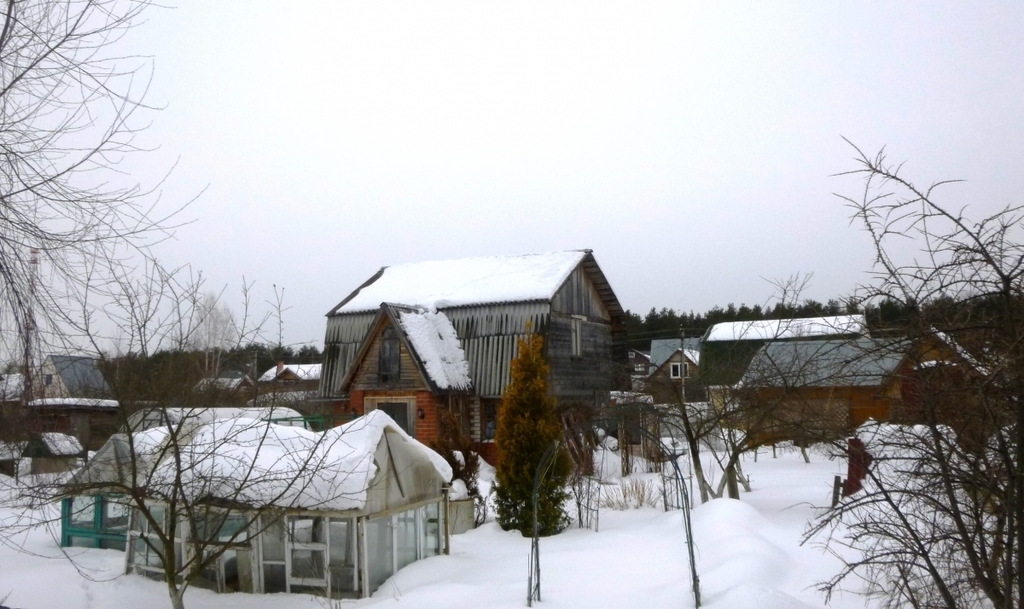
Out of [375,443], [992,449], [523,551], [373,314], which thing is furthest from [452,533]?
[992,449]

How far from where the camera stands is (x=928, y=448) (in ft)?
14.4

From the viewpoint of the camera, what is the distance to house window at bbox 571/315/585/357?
27.0m

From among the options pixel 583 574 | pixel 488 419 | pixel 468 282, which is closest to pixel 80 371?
pixel 583 574

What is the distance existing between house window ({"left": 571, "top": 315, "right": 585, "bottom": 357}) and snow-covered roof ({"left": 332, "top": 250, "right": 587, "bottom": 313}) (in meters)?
1.79

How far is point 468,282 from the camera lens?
28.6 m

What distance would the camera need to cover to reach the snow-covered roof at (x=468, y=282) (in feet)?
86.4

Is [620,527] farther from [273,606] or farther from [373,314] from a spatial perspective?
[373,314]

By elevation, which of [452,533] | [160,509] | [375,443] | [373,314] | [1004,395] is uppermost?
[373,314]

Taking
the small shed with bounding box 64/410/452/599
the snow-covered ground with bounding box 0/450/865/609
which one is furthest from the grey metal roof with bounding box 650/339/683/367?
the small shed with bounding box 64/410/452/599

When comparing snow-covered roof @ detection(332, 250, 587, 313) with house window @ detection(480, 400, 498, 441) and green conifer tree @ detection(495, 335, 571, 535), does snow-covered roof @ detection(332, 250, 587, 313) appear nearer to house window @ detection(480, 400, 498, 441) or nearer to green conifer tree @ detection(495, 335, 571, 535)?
house window @ detection(480, 400, 498, 441)

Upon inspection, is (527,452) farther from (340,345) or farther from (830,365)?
(830,365)

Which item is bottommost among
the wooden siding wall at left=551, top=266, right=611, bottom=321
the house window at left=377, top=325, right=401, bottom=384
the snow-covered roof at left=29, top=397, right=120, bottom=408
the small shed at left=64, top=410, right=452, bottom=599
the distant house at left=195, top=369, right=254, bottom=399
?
the small shed at left=64, top=410, right=452, bottom=599

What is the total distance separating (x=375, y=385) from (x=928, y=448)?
22441mm

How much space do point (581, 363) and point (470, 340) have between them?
13.1 feet
